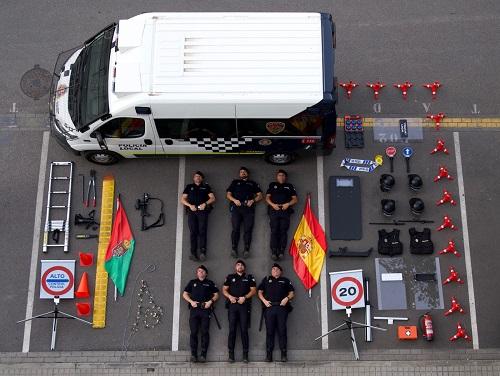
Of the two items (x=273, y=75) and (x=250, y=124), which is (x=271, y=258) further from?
(x=273, y=75)

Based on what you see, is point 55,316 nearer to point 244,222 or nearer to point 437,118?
point 244,222

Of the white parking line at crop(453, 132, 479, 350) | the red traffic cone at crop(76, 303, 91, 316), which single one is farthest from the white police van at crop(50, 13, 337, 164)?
the red traffic cone at crop(76, 303, 91, 316)

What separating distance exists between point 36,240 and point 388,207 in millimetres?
7457

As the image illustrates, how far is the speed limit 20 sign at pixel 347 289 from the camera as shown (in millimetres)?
13375

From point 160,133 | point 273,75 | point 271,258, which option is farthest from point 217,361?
point 273,75

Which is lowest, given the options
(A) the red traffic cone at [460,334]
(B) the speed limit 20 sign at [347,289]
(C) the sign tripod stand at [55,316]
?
(A) the red traffic cone at [460,334]

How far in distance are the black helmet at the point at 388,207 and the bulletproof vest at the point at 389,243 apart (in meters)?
0.39

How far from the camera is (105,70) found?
13.1 m

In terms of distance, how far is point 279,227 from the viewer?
1373 cm

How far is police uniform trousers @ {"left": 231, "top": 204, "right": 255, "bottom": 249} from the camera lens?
13.7 meters

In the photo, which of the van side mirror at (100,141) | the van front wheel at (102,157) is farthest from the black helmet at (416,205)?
the van side mirror at (100,141)

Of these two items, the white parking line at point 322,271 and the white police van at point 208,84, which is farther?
the white parking line at point 322,271

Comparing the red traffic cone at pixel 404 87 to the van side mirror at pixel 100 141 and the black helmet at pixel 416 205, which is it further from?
the van side mirror at pixel 100 141

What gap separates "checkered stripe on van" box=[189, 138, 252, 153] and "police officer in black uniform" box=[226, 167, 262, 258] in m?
0.58
